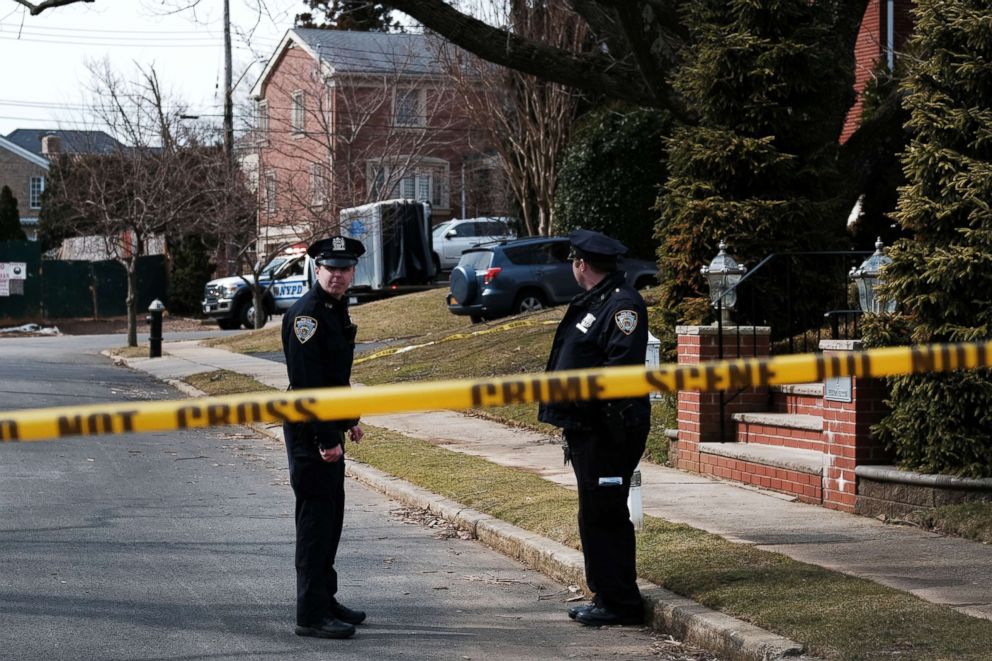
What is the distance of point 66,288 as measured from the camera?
42.8 meters

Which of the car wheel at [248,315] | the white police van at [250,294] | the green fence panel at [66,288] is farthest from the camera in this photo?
the green fence panel at [66,288]

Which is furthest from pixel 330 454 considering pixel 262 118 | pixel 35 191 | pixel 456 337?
pixel 35 191

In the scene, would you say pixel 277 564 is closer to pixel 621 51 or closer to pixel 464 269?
pixel 621 51

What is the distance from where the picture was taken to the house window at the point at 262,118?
37.1 meters

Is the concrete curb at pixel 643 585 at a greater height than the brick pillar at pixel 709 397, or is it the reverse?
the brick pillar at pixel 709 397

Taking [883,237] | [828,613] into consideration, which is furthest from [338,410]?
[883,237]

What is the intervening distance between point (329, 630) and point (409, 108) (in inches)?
1228

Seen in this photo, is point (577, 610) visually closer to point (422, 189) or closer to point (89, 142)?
point (89, 142)

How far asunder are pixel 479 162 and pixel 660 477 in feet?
110

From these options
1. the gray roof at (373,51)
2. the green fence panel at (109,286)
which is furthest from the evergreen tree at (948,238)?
the green fence panel at (109,286)

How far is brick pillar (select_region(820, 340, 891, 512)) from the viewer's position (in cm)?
886

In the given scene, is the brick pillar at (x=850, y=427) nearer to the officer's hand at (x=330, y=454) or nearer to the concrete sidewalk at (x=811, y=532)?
the concrete sidewalk at (x=811, y=532)

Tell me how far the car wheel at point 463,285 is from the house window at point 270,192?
9958 millimetres

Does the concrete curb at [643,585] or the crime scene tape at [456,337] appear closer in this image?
the concrete curb at [643,585]
